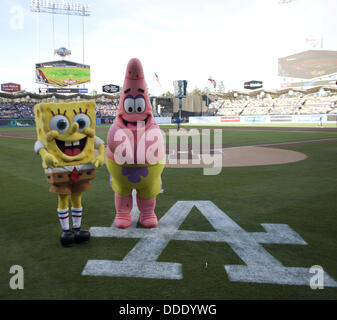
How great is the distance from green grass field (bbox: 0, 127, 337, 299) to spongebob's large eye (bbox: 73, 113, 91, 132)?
1.68m

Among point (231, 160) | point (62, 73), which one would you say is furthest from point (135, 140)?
point (62, 73)

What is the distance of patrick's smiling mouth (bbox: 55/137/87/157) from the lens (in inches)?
167

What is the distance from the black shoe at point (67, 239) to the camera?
429 cm

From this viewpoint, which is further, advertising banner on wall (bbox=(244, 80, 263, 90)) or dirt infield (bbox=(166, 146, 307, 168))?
advertising banner on wall (bbox=(244, 80, 263, 90))

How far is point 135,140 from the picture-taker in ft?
15.3

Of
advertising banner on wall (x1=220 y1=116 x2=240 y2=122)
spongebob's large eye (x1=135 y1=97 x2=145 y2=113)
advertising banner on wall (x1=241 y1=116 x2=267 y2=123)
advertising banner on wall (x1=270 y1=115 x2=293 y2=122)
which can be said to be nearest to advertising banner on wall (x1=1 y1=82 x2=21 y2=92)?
advertising banner on wall (x1=220 y1=116 x2=240 y2=122)

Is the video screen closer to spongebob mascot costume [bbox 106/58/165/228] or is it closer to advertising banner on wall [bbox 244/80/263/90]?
advertising banner on wall [bbox 244/80/263/90]

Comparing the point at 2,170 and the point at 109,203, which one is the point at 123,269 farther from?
the point at 2,170

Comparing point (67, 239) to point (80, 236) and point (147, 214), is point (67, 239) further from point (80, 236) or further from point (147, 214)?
point (147, 214)

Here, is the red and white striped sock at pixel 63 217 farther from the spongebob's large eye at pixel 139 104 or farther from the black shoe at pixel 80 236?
the spongebob's large eye at pixel 139 104

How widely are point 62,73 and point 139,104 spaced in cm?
5762

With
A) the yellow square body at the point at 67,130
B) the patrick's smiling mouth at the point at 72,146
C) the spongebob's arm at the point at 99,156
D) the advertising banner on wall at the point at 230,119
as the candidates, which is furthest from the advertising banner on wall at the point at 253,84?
the patrick's smiling mouth at the point at 72,146

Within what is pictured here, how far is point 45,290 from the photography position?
316 cm
